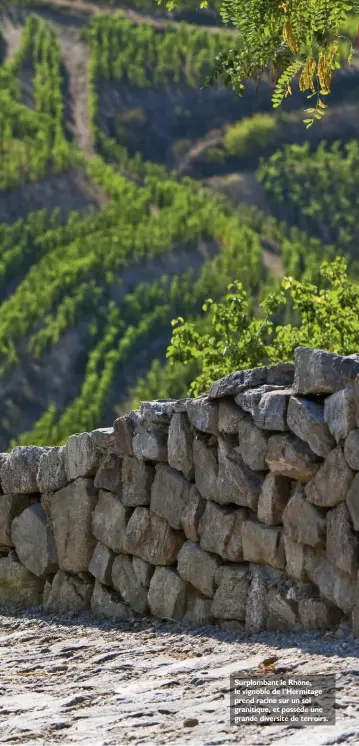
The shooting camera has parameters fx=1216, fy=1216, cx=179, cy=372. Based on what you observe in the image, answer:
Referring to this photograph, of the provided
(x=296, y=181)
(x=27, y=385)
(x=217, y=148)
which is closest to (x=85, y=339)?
(x=27, y=385)

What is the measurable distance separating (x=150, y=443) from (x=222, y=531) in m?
0.81

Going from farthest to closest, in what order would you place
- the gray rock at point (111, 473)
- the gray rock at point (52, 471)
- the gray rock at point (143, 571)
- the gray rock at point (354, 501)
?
the gray rock at point (52, 471), the gray rock at point (111, 473), the gray rock at point (143, 571), the gray rock at point (354, 501)

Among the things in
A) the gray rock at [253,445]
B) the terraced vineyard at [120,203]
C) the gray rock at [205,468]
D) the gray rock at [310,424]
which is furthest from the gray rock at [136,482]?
the terraced vineyard at [120,203]

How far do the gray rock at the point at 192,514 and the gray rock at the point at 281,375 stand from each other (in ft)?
2.57

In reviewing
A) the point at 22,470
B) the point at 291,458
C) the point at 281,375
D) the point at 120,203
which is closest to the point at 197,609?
the point at 291,458

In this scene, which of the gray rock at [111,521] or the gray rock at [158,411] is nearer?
the gray rock at [158,411]

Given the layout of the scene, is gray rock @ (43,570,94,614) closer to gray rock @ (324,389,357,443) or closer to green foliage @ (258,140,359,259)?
gray rock @ (324,389,357,443)

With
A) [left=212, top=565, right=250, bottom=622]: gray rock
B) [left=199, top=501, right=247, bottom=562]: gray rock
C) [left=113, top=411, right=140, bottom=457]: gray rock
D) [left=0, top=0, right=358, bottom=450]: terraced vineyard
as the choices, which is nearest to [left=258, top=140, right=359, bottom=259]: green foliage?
[left=0, top=0, right=358, bottom=450]: terraced vineyard

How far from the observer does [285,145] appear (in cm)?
7181

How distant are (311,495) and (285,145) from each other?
6798 cm

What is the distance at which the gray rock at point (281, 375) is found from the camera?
20.0 feet

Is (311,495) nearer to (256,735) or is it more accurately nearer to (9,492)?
(256,735)

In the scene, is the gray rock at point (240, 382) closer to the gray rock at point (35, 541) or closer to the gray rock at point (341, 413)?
the gray rock at point (341, 413)

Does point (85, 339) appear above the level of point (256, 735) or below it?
above
